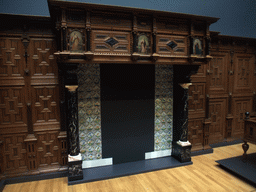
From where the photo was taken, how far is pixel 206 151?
193 inches

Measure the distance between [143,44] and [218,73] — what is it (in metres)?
2.80

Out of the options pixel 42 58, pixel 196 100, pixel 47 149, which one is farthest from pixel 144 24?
pixel 47 149

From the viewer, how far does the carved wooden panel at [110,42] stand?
3.21 meters

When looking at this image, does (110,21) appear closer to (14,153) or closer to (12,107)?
(12,107)

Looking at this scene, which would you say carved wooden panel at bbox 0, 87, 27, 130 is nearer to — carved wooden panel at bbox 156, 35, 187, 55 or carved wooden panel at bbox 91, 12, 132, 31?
carved wooden panel at bbox 91, 12, 132, 31

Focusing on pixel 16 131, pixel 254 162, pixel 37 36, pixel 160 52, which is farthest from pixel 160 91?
pixel 16 131

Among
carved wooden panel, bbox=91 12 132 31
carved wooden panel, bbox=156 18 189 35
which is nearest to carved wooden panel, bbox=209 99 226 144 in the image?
carved wooden panel, bbox=156 18 189 35

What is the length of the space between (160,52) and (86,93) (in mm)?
1733

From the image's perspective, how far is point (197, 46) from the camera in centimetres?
385

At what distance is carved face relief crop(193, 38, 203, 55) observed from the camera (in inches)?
150

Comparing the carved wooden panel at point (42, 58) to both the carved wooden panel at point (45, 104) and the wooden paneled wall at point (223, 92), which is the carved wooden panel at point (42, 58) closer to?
the carved wooden panel at point (45, 104)

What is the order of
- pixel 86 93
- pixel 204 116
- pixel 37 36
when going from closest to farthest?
1. pixel 37 36
2. pixel 86 93
3. pixel 204 116

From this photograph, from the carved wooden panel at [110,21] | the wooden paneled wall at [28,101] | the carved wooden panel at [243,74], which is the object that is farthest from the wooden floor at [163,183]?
the carved wooden panel at [110,21]

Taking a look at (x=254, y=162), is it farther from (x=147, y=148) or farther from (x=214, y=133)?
(x=147, y=148)
